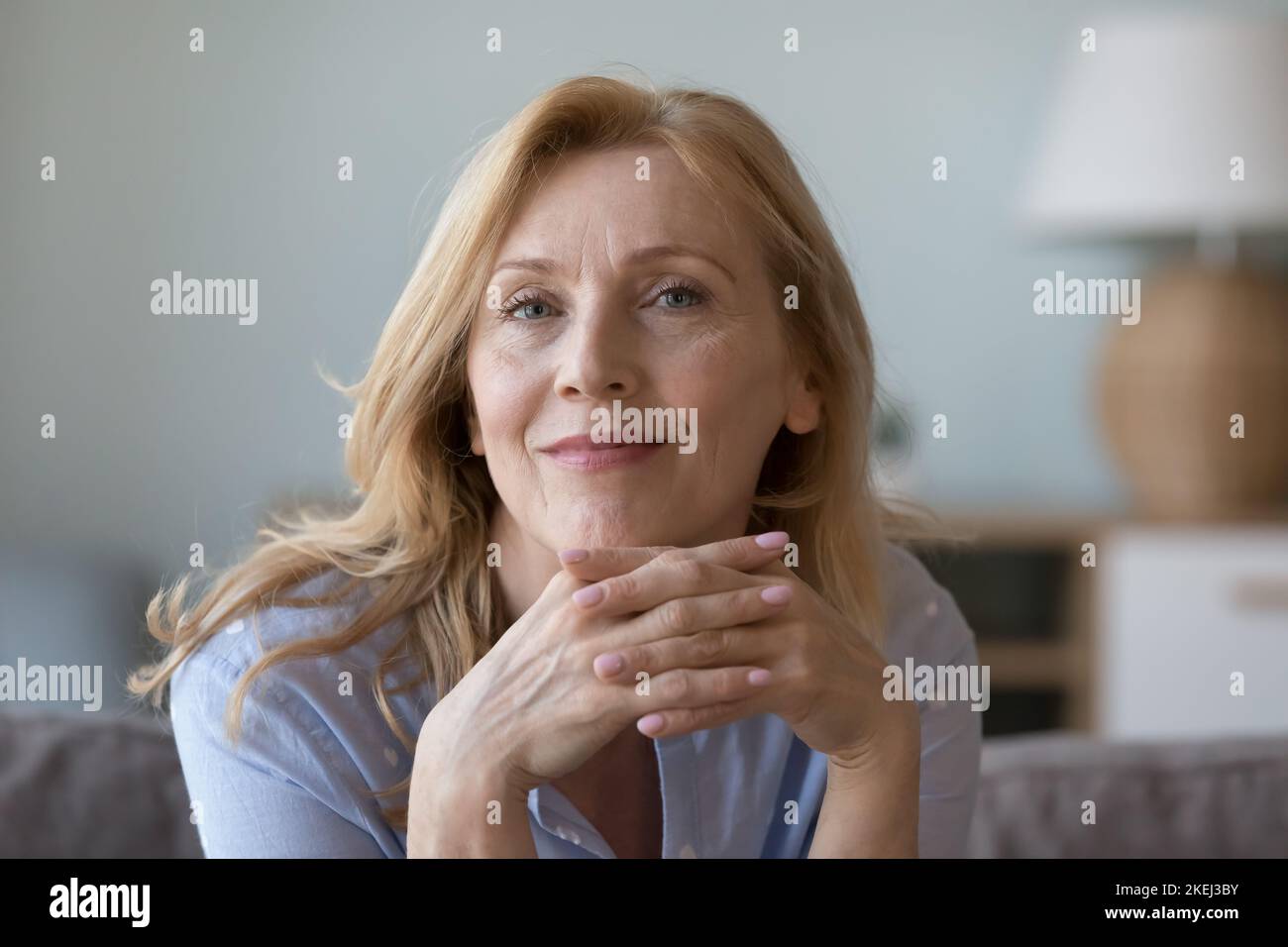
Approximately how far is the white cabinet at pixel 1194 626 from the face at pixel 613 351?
6.12ft

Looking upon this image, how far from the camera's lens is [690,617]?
2.91ft

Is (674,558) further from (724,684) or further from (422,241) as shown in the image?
(422,241)

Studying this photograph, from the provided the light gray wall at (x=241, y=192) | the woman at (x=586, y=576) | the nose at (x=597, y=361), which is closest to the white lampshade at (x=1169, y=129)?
the light gray wall at (x=241, y=192)

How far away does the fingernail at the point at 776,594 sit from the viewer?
2.97 ft

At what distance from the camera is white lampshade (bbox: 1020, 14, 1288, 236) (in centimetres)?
253

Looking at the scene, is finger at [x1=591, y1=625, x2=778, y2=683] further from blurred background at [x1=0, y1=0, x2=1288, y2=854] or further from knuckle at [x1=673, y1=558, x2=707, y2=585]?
blurred background at [x1=0, y1=0, x2=1288, y2=854]

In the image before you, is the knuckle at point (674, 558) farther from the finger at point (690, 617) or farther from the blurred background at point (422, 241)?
the blurred background at point (422, 241)

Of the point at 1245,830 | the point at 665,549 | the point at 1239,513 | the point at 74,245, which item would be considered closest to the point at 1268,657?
the point at 1239,513

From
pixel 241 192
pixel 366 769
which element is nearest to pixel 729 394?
pixel 366 769

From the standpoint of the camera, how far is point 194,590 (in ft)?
5.66

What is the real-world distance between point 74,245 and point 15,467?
44 centimetres

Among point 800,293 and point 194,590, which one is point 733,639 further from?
point 194,590

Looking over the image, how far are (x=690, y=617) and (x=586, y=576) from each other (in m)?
0.08
